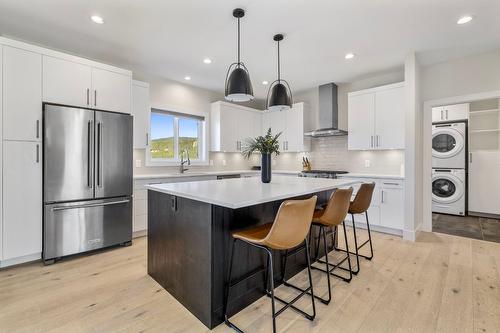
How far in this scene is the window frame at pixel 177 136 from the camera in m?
4.39

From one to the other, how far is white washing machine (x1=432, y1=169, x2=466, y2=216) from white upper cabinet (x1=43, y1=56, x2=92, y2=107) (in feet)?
21.6

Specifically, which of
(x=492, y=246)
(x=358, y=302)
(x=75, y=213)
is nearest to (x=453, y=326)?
(x=358, y=302)

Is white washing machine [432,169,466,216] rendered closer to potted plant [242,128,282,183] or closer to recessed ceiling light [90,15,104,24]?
potted plant [242,128,282,183]

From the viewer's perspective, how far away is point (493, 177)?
4.88 metres

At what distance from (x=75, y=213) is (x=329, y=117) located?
4.47m

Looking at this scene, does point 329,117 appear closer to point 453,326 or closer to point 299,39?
point 299,39

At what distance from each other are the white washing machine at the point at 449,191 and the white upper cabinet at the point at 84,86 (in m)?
6.21

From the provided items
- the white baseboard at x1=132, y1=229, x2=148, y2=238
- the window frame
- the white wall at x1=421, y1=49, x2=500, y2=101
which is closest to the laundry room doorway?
the white wall at x1=421, y1=49, x2=500, y2=101

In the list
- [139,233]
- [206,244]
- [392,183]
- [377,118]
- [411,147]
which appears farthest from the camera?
[377,118]

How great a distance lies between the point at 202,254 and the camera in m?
1.82

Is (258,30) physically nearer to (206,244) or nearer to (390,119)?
(206,244)

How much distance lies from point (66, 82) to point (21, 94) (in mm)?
451

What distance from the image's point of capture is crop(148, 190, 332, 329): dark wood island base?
178 cm

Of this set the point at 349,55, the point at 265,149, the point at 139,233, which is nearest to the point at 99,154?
the point at 139,233
